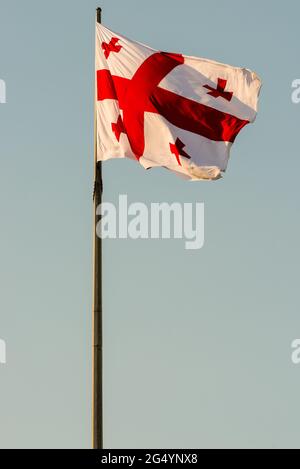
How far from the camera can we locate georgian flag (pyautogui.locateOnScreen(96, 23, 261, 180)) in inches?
2350

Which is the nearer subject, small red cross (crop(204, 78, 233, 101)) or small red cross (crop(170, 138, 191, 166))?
small red cross (crop(170, 138, 191, 166))

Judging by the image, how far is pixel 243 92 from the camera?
2434 inches

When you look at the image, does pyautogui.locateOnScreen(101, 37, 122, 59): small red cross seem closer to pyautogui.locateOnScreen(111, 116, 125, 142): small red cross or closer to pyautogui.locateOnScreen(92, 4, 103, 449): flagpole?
pyautogui.locateOnScreen(111, 116, 125, 142): small red cross

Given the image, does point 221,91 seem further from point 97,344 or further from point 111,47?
point 97,344

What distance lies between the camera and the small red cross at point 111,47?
6041 centimetres

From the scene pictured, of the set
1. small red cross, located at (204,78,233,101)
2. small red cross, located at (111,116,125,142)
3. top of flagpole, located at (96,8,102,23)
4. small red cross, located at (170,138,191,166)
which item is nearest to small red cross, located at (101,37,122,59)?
top of flagpole, located at (96,8,102,23)

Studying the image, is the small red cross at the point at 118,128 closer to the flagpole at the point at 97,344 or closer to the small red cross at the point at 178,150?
the small red cross at the point at 178,150

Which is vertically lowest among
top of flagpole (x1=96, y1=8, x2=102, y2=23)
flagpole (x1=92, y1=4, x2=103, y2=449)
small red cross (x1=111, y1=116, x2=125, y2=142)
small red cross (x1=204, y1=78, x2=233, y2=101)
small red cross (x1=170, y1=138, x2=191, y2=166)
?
flagpole (x1=92, y1=4, x2=103, y2=449)

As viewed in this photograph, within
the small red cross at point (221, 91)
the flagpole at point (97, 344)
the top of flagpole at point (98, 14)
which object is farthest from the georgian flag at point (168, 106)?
the flagpole at point (97, 344)

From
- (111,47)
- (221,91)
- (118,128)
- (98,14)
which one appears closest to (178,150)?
(118,128)
